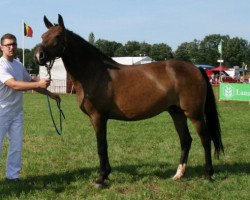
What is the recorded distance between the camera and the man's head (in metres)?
5.26

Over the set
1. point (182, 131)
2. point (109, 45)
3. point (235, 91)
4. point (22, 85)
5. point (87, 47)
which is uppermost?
point (109, 45)

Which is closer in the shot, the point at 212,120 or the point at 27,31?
the point at 212,120

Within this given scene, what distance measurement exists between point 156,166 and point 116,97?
191 centimetres

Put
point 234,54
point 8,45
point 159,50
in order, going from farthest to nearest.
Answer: point 234,54 < point 159,50 < point 8,45

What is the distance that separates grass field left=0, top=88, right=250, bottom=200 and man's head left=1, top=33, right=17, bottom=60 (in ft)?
6.40

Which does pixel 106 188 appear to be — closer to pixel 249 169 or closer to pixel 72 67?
pixel 72 67

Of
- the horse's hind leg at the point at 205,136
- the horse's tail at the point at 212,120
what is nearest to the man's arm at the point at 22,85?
the horse's hind leg at the point at 205,136

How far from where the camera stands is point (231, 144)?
8727 millimetres

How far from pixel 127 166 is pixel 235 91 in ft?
46.2

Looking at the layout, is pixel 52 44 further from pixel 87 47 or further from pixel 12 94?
pixel 12 94

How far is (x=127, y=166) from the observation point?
693 cm

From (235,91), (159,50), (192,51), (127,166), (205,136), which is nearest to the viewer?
(205,136)

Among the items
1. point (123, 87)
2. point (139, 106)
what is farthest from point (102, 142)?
point (123, 87)

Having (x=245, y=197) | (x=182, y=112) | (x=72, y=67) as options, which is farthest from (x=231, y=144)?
(x=72, y=67)
